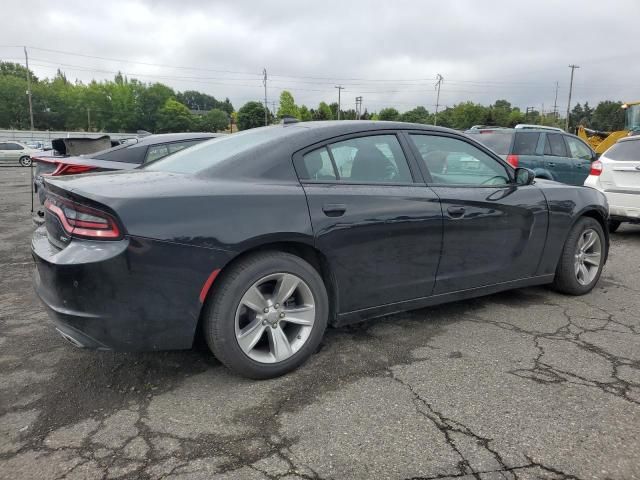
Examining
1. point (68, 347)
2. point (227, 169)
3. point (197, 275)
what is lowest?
point (68, 347)

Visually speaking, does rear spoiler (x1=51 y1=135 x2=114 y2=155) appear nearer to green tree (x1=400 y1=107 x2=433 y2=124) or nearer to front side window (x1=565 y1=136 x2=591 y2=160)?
front side window (x1=565 y1=136 x2=591 y2=160)

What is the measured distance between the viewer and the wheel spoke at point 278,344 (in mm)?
2822

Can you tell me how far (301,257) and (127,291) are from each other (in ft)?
3.30

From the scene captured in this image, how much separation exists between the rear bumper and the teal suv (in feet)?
23.5

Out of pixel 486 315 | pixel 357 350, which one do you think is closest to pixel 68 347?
pixel 357 350

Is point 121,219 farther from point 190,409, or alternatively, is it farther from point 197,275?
point 190,409

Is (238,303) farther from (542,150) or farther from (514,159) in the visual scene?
(542,150)

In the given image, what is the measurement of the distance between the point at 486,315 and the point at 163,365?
2.48 metres

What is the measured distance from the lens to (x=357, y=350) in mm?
3270

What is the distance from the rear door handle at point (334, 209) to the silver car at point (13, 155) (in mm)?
31783

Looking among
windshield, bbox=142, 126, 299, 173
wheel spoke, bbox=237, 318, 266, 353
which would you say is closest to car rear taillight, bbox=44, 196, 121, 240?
windshield, bbox=142, 126, 299, 173

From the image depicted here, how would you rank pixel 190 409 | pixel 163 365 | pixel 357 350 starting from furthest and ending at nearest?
1. pixel 357 350
2. pixel 163 365
3. pixel 190 409

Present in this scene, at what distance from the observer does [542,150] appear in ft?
30.4

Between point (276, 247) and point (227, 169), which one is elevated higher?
point (227, 169)
